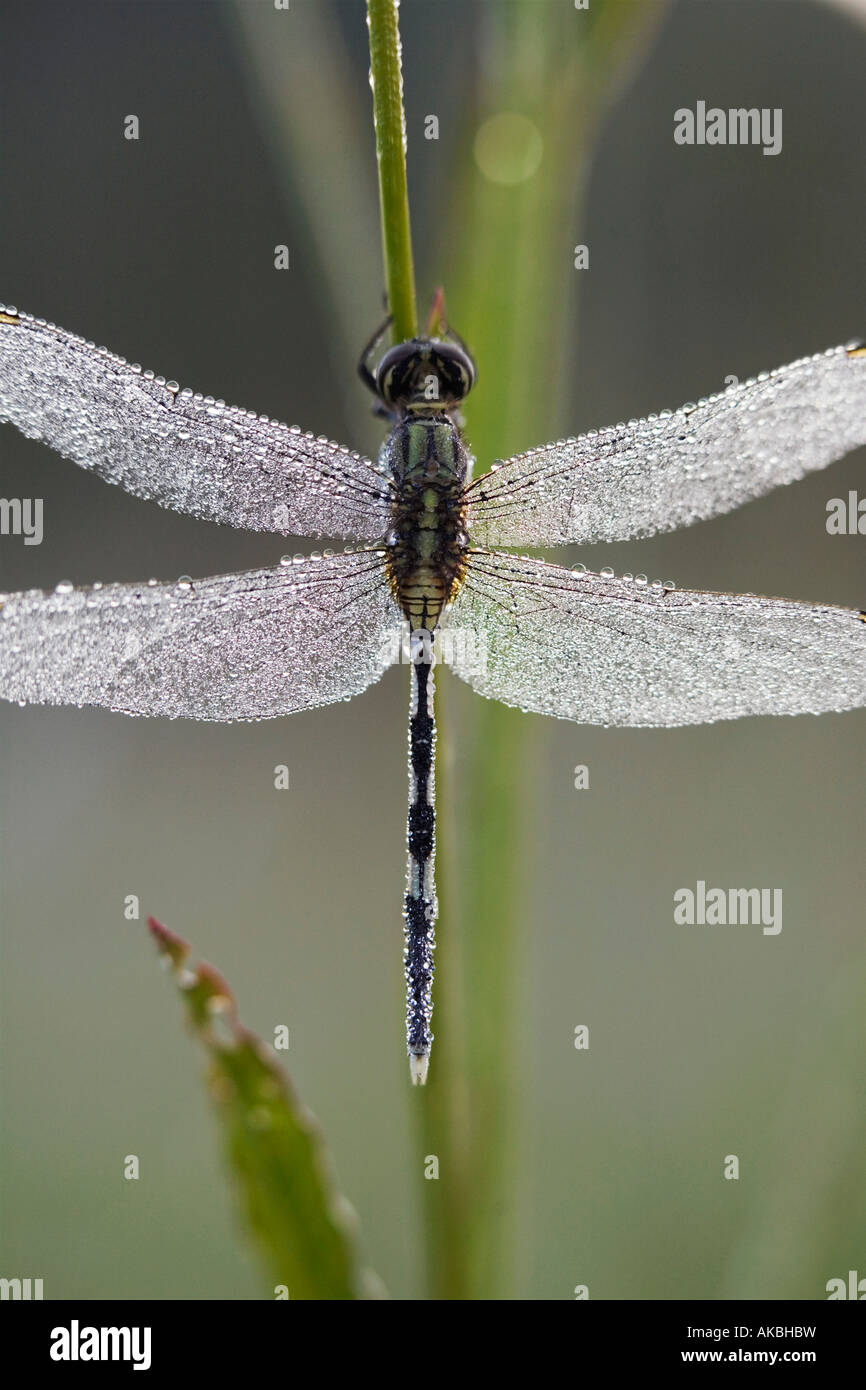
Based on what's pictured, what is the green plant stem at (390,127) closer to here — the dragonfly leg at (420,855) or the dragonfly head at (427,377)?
the dragonfly head at (427,377)

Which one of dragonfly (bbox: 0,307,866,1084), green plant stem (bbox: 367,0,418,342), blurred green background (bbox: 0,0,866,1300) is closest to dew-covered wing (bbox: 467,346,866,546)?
dragonfly (bbox: 0,307,866,1084)

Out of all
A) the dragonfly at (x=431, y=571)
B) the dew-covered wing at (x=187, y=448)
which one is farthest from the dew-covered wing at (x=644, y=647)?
the dew-covered wing at (x=187, y=448)

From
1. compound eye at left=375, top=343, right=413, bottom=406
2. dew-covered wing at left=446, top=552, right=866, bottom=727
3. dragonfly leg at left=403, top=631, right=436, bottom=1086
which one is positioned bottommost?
dragonfly leg at left=403, top=631, right=436, bottom=1086

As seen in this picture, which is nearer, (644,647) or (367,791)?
(644,647)

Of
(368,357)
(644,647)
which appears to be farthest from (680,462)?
(368,357)

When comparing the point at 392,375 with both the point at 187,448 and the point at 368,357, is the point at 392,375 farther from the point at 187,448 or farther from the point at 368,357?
the point at 187,448

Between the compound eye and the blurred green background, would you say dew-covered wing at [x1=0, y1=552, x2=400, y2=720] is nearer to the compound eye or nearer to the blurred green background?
the compound eye
